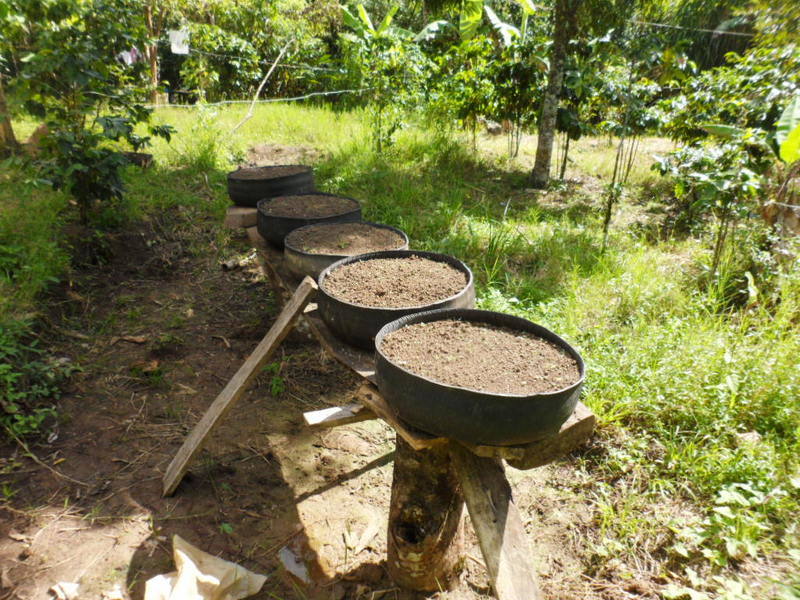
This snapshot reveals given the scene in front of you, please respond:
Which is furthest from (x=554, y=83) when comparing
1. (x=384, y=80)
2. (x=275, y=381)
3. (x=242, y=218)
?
(x=275, y=381)

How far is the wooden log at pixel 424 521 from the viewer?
1.82 meters

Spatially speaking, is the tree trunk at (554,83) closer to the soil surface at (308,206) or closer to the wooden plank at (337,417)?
the soil surface at (308,206)

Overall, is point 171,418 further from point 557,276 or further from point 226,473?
point 557,276

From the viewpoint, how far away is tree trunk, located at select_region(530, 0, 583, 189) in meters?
5.99

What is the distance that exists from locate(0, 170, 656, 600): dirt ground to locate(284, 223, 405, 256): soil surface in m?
0.69

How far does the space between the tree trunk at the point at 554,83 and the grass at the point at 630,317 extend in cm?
32

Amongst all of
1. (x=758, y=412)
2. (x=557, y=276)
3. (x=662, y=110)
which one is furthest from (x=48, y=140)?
(x=662, y=110)

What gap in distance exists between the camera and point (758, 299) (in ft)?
11.2

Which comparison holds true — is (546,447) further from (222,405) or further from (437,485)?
(222,405)

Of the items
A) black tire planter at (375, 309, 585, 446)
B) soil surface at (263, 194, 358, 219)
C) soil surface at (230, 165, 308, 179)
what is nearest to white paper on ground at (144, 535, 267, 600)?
black tire planter at (375, 309, 585, 446)

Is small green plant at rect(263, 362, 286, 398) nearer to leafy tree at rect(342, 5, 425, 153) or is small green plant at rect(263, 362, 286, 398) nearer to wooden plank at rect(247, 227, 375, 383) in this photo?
wooden plank at rect(247, 227, 375, 383)

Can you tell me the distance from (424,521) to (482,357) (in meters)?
0.72

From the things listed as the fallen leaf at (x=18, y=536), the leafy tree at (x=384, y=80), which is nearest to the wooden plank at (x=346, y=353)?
the fallen leaf at (x=18, y=536)

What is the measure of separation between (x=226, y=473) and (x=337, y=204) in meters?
1.66
